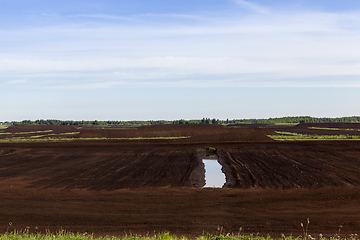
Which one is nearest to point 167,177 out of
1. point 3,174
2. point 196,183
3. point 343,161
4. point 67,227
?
point 196,183

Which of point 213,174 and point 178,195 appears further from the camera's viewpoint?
point 213,174

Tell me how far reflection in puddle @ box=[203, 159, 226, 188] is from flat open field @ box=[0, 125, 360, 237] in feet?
2.14

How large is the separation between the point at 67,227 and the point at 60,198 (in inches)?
220

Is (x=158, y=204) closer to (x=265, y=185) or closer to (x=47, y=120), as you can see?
(x=265, y=185)

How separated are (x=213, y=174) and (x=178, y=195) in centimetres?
908

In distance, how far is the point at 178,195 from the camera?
18.7 meters

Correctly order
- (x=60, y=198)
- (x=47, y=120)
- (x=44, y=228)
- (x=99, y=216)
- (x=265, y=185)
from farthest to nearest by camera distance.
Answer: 1. (x=47, y=120)
2. (x=265, y=185)
3. (x=60, y=198)
4. (x=99, y=216)
5. (x=44, y=228)

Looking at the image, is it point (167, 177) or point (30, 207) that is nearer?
point (30, 207)

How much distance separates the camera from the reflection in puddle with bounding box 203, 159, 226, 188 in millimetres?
23294

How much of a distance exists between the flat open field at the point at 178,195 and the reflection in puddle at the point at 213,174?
0.65 meters

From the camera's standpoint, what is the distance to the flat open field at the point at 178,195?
44.4 ft

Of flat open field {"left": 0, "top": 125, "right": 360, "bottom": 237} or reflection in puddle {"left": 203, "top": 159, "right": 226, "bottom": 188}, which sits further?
reflection in puddle {"left": 203, "top": 159, "right": 226, "bottom": 188}

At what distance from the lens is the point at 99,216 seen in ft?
48.4

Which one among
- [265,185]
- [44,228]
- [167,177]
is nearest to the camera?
[44,228]
